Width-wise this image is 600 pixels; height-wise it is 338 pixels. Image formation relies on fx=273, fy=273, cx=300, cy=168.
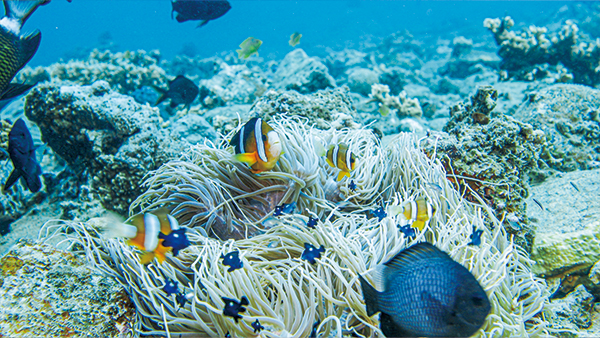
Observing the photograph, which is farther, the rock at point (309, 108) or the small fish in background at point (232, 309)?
the rock at point (309, 108)

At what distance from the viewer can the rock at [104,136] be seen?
3.40 meters

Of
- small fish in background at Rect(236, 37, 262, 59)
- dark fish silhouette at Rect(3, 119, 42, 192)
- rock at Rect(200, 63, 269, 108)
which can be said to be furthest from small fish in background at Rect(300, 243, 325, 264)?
rock at Rect(200, 63, 269, 108)

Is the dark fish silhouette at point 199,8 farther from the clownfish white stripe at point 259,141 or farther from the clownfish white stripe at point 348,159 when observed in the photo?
the clownfish white stripe at point 348,159

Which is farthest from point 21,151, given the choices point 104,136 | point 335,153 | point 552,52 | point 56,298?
point 552,52

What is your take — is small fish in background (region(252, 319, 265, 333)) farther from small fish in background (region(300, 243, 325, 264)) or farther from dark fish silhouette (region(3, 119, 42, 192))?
dark fish silhouette (region(3, 119, 42, 192))

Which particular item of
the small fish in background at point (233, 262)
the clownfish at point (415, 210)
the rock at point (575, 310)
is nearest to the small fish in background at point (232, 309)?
the small fish in background at point (233, 262)

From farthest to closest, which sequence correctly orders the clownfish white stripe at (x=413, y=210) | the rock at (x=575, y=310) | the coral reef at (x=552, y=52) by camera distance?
the coral reef at (x=552, y=52) → the rock at (x=575, y=310) → the clownfish white stripe at (x=413, y=210)

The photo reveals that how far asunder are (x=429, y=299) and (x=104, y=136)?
4.15m

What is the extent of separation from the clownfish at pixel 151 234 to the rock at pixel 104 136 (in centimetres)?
227

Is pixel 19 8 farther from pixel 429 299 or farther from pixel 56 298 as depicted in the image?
pixel 429 299

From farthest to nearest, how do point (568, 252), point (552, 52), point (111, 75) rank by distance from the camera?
point (111, 75), point (552, 52), point (568, 252)

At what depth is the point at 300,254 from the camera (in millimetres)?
1889

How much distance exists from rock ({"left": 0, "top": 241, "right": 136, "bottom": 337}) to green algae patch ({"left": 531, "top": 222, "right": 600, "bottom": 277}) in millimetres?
3157

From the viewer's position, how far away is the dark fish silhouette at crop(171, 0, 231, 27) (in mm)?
5256
